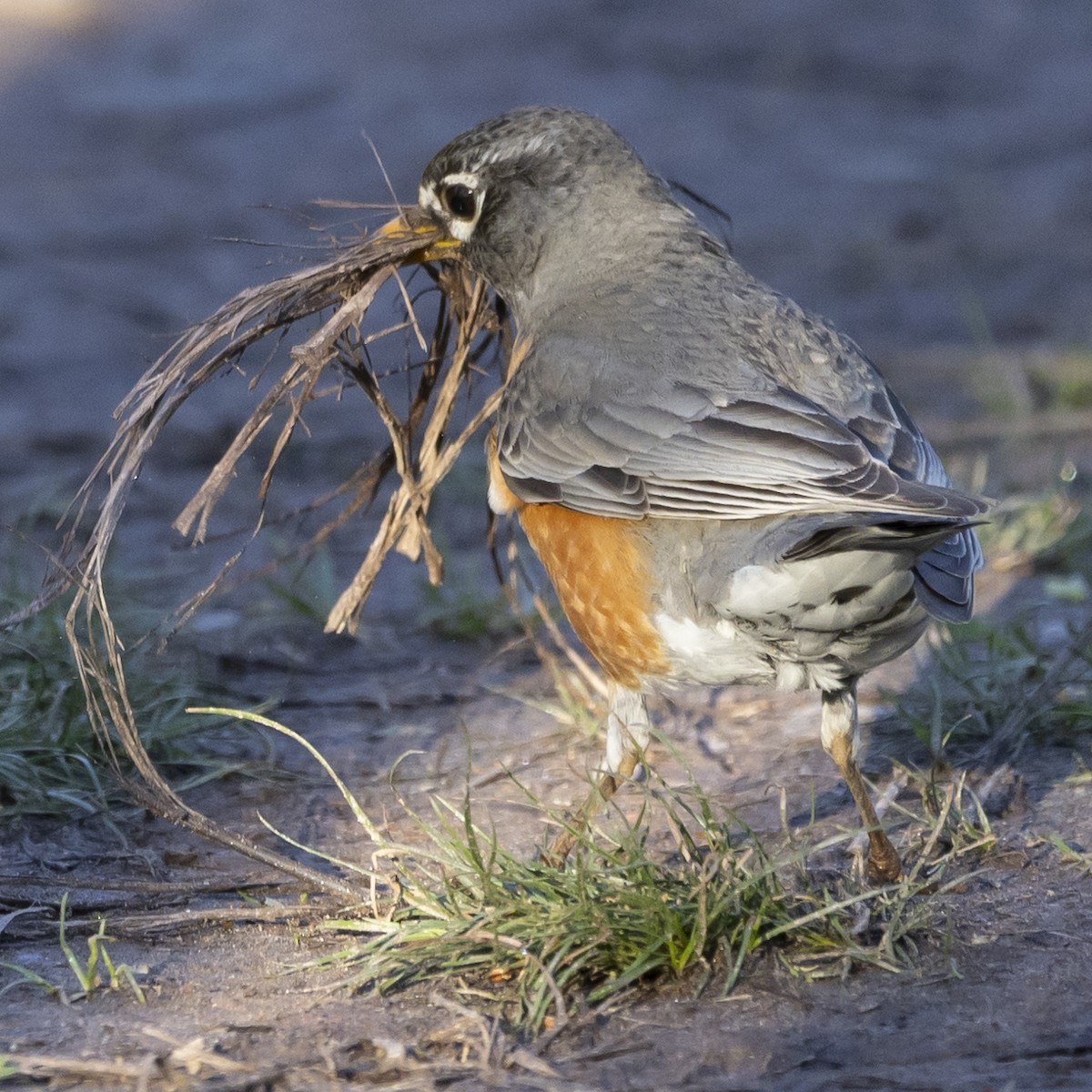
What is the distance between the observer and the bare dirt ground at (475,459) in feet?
10.1

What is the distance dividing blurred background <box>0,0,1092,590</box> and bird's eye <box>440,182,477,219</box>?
125 inches

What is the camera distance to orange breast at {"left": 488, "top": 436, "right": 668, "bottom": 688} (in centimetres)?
394

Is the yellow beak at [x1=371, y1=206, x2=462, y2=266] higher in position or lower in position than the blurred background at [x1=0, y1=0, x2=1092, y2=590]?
higher

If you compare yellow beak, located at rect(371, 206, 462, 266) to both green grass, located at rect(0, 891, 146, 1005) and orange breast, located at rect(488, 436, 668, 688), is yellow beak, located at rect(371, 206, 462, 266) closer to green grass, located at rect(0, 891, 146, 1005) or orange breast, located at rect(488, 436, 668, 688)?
orange breast, located at rect(488, 436, 668, 688)

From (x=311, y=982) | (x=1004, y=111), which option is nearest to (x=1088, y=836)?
(x=311, y=982)

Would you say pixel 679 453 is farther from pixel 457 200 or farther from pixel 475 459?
pixel 475 459

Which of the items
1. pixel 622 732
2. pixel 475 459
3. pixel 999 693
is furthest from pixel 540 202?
pixel 475 459

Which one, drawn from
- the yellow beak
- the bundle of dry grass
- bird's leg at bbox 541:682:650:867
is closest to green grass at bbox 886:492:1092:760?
bird's leg at bbox 541:682:650:867

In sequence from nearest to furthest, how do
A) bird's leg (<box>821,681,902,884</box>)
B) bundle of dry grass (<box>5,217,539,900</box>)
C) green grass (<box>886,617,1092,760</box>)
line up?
1. bundle of dry grass (<box>5,217,539,900</box>)
2. bird's leg (<box>821,681,902,884</box>)
3. green grass (<box>886,617,1092,760</box>)

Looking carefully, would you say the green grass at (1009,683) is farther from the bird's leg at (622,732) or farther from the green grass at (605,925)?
the green grass at (605,925)

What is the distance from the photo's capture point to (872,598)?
357 centimetres

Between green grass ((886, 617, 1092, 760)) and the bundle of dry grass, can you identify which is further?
green grass ((886, 617, 1092, 760))

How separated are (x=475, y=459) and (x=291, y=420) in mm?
3371

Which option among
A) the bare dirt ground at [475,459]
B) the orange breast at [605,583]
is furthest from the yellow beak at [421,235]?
the bare dirt ground at [475,459]
